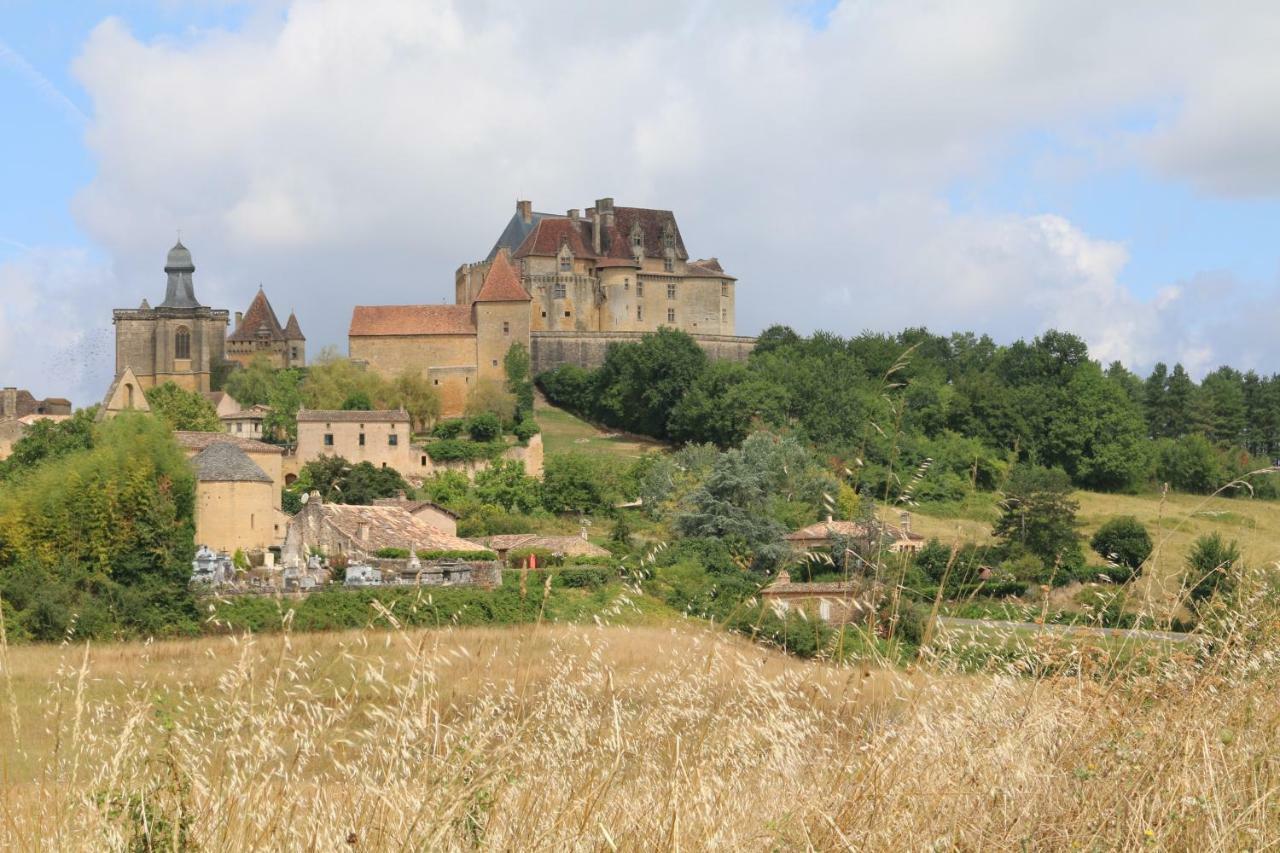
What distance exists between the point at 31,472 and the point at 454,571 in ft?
39.5

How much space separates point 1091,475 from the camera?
51531 millimetres

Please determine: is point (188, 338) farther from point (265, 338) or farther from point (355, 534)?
point (355, 534)

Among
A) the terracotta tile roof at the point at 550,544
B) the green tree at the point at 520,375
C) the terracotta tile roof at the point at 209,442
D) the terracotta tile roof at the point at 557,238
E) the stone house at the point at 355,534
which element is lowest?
the terracotta tile roof at the point at 550,544

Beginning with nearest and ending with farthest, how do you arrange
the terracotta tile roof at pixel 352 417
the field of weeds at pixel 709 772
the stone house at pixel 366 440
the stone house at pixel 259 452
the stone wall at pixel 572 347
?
the field of weeds at pixel 709 772 → the stone house at pixel 259 452 → the stone house at pixel 366 440 → the terracotta tile roof at pixel 352 417 → the stone wall at pixel 572 347

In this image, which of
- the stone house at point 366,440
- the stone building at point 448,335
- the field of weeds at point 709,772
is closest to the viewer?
the field of weeds at point 709,772

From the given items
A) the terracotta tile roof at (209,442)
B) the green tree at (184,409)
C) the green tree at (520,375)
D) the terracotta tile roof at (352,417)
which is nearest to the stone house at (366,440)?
the terracotta tile roof at (352,417)

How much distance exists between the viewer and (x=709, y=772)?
14.0 ft

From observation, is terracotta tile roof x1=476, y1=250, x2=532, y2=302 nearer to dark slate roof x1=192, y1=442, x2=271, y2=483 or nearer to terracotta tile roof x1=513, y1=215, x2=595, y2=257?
terracotta tile roof x1=513, y1=215, x2=595, y2=257

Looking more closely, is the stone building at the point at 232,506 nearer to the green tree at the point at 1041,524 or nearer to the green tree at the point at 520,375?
the green tree at the point at 1041,524

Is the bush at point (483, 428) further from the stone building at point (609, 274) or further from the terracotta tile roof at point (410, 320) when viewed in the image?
the stone building at point (609, 274)

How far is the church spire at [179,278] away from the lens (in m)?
68.0

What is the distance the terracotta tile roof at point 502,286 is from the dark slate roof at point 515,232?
21.4ft

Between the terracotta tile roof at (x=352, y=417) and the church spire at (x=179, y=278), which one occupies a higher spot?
the church spire at (x=179, y=278)

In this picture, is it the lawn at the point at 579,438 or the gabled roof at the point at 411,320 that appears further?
the gabled roof at the point at 411,320
